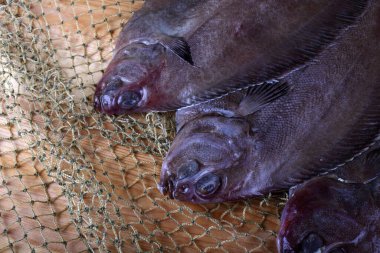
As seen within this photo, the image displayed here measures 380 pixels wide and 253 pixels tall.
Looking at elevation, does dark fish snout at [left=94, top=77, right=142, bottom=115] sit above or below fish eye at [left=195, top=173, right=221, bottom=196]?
above

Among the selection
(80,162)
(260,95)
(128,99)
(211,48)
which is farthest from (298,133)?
(80,162)

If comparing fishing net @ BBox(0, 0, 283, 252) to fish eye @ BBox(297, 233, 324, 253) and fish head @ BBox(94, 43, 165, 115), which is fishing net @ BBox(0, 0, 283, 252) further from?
fish eye @ BBox(297, 233, 324, 253)

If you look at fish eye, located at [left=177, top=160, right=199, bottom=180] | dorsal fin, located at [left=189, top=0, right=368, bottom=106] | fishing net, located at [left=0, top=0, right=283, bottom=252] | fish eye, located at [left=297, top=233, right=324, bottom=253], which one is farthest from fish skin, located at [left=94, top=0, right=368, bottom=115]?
fish eye, located at [left=297, top=233, right=324, bottom=253]

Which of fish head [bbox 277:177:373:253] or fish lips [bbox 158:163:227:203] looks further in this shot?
fish lips [bbox 158:163:227:203]

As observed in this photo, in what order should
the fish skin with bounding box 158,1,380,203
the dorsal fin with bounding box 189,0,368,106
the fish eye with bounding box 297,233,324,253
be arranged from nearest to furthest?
the fish eye with bounding box 297,233,324,253 < the fish skin with bounding box 158,1,380,203 < the dorsal fin with bounding box 189,0,368,106

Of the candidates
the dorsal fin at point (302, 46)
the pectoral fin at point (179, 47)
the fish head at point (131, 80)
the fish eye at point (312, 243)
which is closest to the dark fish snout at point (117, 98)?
the fish head at point (131, 80)

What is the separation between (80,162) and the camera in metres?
1.92

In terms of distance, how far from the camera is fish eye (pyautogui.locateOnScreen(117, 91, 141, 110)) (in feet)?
6.29

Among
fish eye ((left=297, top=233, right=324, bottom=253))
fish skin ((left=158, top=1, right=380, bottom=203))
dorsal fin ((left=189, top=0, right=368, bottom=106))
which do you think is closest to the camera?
fish eye ((left=297, top=233, right=324, bottom=253))

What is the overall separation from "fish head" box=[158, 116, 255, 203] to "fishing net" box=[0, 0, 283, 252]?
118 millimetres

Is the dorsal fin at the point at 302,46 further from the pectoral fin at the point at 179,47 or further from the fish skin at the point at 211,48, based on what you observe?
the pectoral fin at the point at 179,47

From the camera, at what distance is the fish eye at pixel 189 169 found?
176 cm

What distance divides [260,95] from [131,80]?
46 cm

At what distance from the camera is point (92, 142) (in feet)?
6.48
